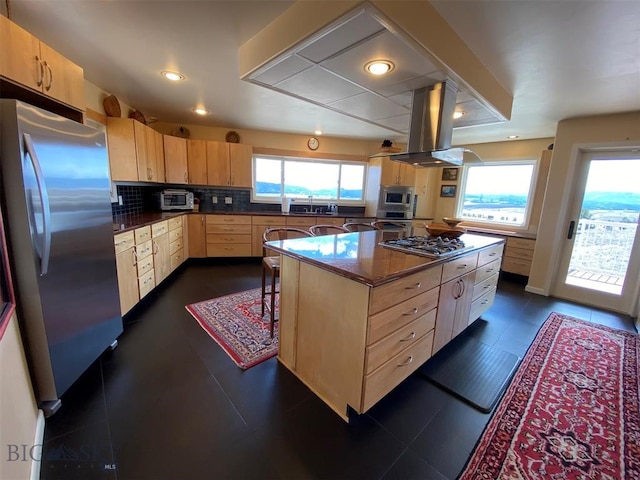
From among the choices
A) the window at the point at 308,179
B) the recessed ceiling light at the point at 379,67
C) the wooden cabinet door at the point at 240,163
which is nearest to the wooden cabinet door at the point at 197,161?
the wooden cabinet door at the point at 240,163

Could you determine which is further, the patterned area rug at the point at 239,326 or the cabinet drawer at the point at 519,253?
the cabinet drawer at the point at 519,253

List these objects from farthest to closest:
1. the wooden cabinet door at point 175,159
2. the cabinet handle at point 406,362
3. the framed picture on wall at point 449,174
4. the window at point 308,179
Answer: the framed picture on wall at point 449,174 < the window at point 308,179 < the wooden cabinet door at point 175,159 < the cabinet handle at point 406,362

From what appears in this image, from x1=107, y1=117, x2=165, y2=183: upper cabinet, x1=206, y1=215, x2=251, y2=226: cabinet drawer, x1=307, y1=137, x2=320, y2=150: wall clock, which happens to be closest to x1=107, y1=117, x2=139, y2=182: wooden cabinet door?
x1=107, y1=117, x2=165, y2=183: upper cabinet

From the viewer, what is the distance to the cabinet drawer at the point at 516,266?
424 centimetres

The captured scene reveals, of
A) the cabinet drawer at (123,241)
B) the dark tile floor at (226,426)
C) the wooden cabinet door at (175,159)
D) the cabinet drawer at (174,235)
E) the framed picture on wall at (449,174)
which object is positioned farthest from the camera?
the framed picture on wall at (449,174)

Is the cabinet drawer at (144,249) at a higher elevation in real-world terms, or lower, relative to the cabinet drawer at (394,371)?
higher

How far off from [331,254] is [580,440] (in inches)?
69.7

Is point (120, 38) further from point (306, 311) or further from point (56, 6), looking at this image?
point (306, 311)

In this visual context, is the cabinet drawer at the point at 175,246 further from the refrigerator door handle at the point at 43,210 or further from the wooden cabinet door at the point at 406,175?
the wooden cabinet door at the point at 406,175

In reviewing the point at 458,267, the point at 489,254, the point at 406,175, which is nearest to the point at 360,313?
the point at 458,267

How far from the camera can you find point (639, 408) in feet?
5.69

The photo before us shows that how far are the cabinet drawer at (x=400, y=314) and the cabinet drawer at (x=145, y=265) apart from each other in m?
2.53

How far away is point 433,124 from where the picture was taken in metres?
2.17

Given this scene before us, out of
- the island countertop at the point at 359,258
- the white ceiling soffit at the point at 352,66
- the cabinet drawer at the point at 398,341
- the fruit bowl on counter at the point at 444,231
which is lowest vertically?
the cabinet drawer at the point at 398,341
